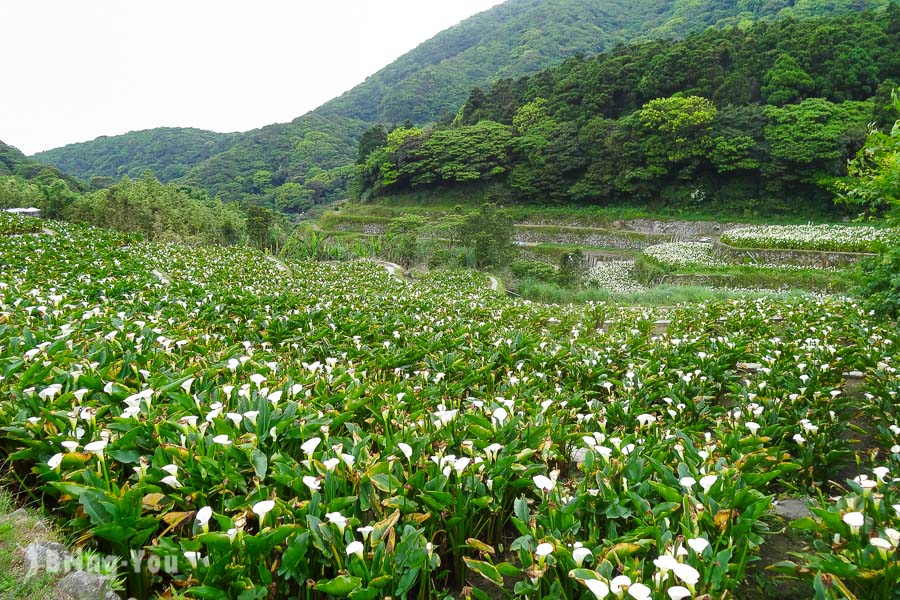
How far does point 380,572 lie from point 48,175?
217 ft

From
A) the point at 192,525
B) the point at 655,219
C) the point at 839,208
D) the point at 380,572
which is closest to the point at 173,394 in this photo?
the point at 192,525

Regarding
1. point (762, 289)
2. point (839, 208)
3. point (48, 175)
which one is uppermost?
point (48, 175)

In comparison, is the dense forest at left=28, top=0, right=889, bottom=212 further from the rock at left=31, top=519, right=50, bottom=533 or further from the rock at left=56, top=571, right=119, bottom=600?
the rock at left=56, top=571, right=119, bottom=600

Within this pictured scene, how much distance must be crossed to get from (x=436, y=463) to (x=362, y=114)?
112 m

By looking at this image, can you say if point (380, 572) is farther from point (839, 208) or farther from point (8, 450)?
point (839, 208)

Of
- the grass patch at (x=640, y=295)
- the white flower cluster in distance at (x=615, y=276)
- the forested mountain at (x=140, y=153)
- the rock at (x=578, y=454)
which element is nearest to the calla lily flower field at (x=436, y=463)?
the rock at (x=578, y=454)

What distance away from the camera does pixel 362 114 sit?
10375 cm

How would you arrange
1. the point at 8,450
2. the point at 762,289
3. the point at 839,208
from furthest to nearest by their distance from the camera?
the point at 839,208, the point at 762,289, the point at 8,450

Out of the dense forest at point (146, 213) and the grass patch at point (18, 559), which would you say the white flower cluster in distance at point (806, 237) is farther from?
the dense forest at point (146, 213)

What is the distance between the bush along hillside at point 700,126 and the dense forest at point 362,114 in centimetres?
3088

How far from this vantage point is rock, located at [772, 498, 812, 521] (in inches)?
85.4

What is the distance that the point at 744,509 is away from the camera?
6.16 feet

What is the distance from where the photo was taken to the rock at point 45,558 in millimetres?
1405

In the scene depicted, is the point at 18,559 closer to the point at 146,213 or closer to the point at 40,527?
the point at 40,527
